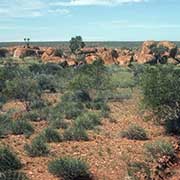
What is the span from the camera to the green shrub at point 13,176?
14377 mm

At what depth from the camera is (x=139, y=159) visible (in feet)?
58.0

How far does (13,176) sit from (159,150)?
6.47 m

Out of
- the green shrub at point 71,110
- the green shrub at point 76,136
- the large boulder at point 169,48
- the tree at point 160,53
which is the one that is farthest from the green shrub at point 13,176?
the large boulder at point 169,48

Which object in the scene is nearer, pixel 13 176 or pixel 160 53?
pixel 13 176

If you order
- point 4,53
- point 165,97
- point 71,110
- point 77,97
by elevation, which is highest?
point 165,97

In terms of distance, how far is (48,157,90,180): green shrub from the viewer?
15.4m

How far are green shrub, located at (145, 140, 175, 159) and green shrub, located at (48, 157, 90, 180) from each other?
3.49 m

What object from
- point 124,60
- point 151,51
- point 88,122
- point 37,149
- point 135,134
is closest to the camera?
point 37,149

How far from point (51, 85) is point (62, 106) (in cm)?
1518

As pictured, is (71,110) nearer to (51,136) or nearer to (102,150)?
(51,136)

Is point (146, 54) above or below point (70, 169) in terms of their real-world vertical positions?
above

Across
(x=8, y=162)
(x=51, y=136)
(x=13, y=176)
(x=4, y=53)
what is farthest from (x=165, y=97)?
(x=4, y=53)

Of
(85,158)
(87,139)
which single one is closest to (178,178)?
(85,158)

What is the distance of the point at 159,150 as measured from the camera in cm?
1803
